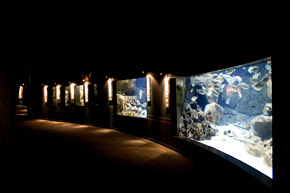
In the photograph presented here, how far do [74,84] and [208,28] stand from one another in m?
9.44

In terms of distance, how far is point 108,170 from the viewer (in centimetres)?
379

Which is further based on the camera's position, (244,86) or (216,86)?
(216,86)

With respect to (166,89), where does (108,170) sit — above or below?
below

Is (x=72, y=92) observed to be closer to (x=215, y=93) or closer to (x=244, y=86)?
(x=215, y=93)

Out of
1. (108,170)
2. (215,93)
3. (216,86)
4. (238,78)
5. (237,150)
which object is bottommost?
(108,170)

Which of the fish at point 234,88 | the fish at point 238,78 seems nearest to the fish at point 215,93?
the fish at point 234,88

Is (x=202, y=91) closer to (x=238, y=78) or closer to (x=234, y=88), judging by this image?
(x=234, y=88)

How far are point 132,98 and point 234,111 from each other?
14.9 ft

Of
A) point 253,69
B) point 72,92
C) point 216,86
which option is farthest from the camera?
→ point 72,92

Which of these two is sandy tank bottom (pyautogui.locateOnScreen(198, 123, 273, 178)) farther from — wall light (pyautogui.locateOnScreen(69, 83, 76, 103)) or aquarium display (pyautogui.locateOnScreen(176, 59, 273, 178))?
wall light (pyautogui.locateOnScreen(69, 83, 76, 103))

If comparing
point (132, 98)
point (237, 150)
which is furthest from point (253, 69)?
point (132, 98)

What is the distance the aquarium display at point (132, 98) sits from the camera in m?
6.62

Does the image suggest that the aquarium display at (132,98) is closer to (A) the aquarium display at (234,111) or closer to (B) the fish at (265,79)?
(A) the aquarium display at (234,111)

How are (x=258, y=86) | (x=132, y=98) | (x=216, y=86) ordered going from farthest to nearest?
(x=132, y=98), (x=216, y=86), (x=258, y=86)
